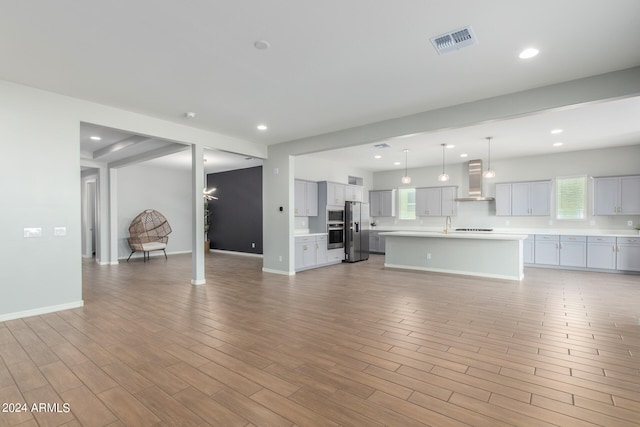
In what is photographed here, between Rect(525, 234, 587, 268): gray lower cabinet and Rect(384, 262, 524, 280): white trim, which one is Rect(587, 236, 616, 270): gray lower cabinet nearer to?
Rect(525, 234, 587, 268): gray lower cabinet

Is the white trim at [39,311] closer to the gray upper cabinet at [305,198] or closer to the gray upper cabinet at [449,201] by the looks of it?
the gray upper cabinet at [305,198]

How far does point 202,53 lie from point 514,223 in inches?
327

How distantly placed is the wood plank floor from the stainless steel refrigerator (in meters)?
3.43

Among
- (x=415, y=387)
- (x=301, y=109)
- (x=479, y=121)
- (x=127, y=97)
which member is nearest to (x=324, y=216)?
(x=301, y=109)

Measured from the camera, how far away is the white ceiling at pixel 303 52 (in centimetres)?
245

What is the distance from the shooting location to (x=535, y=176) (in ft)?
26.2

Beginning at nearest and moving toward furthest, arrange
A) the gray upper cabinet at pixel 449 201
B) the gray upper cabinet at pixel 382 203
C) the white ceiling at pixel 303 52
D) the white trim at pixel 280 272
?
the white ceiling at pixel 303 52 → the white trim at pixel 280 272 → the gray upper cabinet at pixel 449 201 → the gray upper cabinet at pixel 382 203

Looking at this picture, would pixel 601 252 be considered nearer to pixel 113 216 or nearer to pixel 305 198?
pixel 305 198

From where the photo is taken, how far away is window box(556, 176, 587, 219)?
747cm

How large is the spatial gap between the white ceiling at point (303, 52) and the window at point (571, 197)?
3214mm

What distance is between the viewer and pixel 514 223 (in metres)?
8.28

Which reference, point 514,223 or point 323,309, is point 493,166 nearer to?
point 514,223

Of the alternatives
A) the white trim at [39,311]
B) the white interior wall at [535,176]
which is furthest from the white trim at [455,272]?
the white trim at [39,311]

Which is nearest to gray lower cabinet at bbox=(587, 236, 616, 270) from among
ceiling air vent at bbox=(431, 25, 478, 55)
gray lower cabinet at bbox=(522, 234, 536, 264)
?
gray lower cabinet at bbox=(522, 234, 536, 264)
